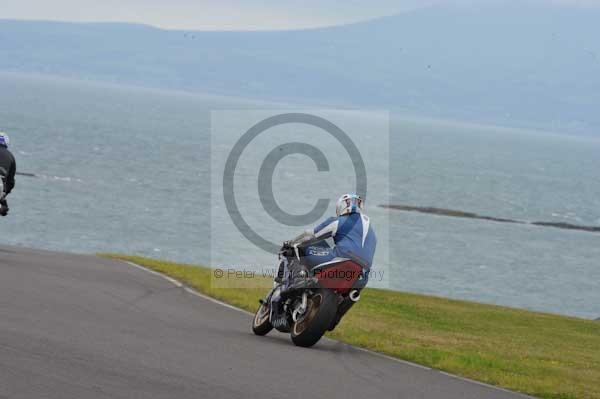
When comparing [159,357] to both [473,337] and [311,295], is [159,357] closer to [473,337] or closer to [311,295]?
[311,295]

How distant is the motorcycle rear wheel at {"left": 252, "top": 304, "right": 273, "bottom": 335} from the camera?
14.9 meters

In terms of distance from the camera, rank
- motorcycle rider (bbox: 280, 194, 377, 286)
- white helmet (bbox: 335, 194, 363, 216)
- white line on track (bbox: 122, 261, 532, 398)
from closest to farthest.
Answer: white line on track (bbox: 122, 261, 532, 398)
motorcycle rider (bbox: 280, 194, 377, 286)
white helmet (bbox: 335, 194, 363, 216)

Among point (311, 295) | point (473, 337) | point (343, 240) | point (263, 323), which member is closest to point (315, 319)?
point (311, 295)

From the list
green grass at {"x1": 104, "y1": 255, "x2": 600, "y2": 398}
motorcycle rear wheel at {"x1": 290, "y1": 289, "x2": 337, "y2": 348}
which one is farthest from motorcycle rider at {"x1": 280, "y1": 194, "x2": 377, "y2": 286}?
green grass at {"x1": 104, "y1": 255, "x2": 600, "y2": 398}

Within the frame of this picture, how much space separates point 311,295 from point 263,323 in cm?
133

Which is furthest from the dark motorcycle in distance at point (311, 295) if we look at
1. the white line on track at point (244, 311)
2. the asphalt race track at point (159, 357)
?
the white line on track at point (244, 311)

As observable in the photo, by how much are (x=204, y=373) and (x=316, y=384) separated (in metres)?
1.18

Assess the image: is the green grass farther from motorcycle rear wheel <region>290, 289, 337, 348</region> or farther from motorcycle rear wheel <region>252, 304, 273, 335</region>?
motorcycle rear wheel <region>290, 289, 337, 348</region>

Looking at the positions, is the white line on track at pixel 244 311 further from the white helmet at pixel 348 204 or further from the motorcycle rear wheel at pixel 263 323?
the white helmet at pixel 348 204

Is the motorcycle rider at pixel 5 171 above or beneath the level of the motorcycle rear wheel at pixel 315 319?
above

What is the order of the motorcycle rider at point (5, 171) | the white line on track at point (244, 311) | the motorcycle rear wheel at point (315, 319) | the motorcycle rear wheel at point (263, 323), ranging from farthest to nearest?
the motorcycle rider at point (5, 171), the motorcycle rear wheel at point (263, 323), the motorcycle rear wheel at point (315, 319), the white line on track at point (244, 311)

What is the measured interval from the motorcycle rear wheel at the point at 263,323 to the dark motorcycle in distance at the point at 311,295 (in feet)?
0.45

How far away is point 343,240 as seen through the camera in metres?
13.9

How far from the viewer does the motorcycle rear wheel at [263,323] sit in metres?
14.9
